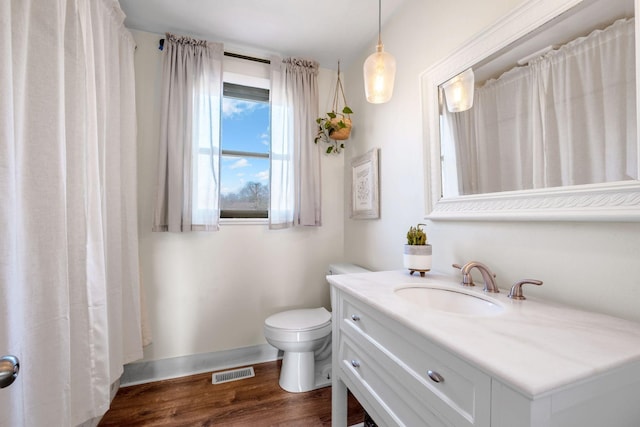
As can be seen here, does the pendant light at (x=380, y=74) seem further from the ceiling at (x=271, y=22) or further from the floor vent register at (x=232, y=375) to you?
the floor vent register at (x=232, y=375)

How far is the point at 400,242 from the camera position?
1.66m

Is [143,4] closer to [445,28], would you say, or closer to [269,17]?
[269,17]

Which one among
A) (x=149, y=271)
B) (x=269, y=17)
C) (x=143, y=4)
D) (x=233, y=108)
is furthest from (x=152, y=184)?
(x=269, y=17)

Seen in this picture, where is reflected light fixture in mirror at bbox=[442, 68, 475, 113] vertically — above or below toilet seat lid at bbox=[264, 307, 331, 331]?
above

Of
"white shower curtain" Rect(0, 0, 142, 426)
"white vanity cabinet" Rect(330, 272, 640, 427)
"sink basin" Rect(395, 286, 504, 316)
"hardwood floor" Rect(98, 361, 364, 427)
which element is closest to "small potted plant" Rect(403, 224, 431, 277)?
"sink basin" Rect(395, 286, 504, 316)

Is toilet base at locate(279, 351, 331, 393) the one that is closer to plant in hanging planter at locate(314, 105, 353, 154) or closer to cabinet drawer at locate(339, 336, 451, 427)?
cabinet drawer at locate(339, 336, 451, 427)

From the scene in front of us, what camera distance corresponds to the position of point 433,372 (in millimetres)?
687

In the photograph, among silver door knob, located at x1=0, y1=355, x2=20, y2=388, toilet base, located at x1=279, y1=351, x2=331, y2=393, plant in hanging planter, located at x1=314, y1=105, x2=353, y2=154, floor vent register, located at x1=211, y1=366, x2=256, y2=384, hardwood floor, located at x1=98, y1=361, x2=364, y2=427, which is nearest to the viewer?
silver door knob, located at x1=0, y1=355, x2=20, y2=388

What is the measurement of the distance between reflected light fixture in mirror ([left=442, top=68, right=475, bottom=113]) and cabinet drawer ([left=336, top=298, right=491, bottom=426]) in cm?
103

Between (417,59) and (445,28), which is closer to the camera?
(445,28)

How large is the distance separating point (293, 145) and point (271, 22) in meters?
0.82

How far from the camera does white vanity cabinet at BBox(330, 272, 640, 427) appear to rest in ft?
1.60

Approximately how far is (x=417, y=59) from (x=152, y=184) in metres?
1.91

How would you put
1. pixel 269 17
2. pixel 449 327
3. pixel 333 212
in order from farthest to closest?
1. pixel 333 212
2. pixel 269 17
3. pixel 449 327
